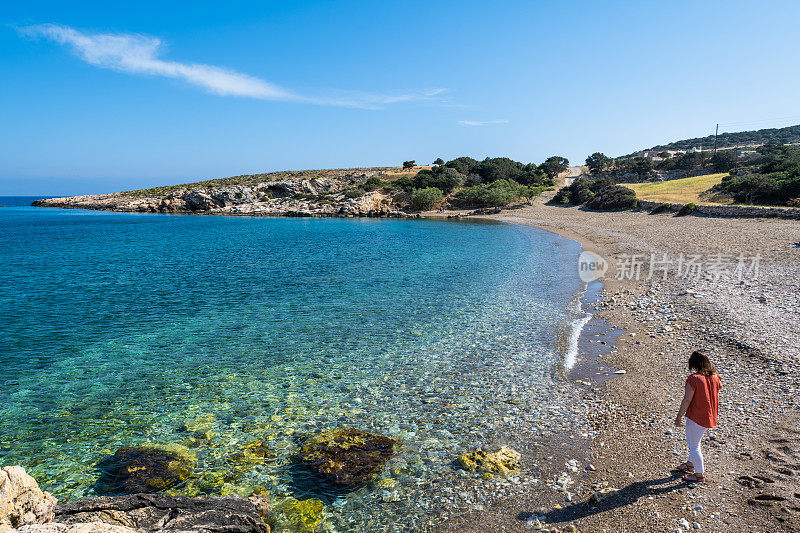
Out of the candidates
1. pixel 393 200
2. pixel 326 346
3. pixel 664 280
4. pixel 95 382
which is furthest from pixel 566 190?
pixel 95 382

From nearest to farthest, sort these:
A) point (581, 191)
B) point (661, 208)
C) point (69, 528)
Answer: point (69, 528)
point (661, 208)
point (581, 191)

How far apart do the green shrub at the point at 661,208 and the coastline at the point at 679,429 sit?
38.7 m

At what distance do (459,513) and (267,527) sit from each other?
3.32m

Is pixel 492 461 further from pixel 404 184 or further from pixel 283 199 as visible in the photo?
pixel 283 199

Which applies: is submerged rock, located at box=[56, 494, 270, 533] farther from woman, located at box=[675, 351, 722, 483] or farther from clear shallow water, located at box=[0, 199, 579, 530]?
woman, located at box=[675, 351, 722, 483]

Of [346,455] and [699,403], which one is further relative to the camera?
[346,455]

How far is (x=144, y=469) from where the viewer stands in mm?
8797

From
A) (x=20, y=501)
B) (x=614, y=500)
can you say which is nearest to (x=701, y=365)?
(x=614, y=500)

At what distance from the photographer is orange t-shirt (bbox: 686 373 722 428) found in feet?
24.2

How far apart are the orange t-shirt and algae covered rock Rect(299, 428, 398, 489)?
19.9 feet

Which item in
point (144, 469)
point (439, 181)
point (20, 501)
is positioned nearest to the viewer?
point (20, 501)

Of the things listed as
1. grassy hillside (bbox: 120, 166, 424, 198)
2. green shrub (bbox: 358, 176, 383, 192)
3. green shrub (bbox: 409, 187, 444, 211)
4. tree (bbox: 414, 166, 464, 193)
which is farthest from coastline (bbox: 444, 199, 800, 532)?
grassy hillside (bbox: 120, 166, 424, 198)

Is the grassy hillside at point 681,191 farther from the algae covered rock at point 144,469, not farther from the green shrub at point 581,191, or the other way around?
the algae covered rock at point 144,469

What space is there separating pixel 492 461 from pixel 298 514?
13.3 ft
